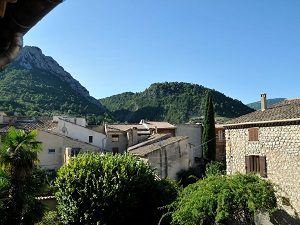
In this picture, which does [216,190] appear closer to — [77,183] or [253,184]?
[253,184]

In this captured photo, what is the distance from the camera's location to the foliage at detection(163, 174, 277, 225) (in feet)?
43.0

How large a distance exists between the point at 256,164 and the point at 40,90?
62.1 metres

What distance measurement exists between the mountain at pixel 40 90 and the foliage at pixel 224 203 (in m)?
49.5

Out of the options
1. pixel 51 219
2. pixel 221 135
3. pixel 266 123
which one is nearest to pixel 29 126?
pixel 51 219

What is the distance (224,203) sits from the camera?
13.1 m

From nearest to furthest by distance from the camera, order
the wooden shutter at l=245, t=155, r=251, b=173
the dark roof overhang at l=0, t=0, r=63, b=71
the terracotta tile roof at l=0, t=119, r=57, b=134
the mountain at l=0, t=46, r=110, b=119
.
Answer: the dark roof overhang at l=0, t=0, r=63, b=71, the wooden shutter at l=245, t=155, r=251, b=173, the terracotta tile roof at l=0, t=119, r=57, b=134, the mountain at l=0, t=46, r=110, b=119

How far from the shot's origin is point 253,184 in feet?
47.0

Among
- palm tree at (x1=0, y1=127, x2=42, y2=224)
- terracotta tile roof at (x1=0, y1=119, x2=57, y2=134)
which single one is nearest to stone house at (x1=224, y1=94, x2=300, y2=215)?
palm tree at (x1=0, y1=127, x2=42, y2=224)

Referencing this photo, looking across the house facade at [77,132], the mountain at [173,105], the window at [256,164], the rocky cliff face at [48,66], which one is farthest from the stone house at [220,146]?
the rocky cliff face at [48,66]

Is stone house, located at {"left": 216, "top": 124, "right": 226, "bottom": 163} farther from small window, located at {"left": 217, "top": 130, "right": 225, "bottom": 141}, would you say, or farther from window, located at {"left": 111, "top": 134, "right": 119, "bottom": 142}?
window, located at {"left": 111, "top": 134, "right": 119, "bottom": 142}

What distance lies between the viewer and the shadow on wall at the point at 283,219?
18.5 metres

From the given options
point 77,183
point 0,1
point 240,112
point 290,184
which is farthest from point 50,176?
point 240,112

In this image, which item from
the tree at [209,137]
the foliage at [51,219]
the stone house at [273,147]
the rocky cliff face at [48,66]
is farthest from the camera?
the rocky cliff face at [48,66]

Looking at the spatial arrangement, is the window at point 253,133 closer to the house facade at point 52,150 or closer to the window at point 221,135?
the house facade at point 52,150
